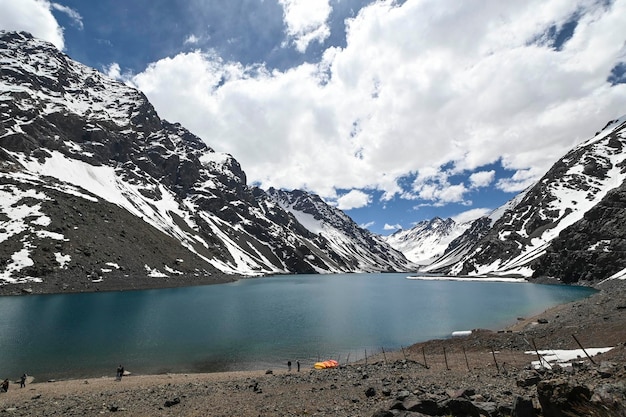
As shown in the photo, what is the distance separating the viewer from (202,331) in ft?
193

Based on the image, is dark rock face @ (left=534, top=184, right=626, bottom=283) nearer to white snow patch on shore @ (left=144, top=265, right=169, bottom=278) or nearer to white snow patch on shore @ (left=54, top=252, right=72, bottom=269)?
white snow patch on shore @ (left=144, top=265, right=169, bottom=278)

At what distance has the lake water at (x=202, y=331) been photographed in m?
42.1

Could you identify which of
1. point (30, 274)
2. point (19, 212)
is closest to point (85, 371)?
point (30, 274)

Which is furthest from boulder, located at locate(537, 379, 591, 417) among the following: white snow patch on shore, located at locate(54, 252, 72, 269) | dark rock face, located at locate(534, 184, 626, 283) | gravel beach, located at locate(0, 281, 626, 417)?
dark rock face, located at locate(534, 184, 626, 283)

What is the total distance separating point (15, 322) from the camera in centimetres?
6131

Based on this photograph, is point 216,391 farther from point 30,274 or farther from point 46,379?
point 30,274

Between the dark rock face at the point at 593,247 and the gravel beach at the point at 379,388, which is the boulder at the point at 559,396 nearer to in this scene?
the gravel beach at the point at 379,388

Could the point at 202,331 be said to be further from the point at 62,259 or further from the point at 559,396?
the point at 62,259

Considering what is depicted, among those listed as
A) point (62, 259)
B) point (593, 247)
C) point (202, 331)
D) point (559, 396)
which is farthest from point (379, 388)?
point (593, 247)

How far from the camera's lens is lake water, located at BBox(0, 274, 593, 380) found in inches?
1657

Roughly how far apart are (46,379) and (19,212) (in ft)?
393

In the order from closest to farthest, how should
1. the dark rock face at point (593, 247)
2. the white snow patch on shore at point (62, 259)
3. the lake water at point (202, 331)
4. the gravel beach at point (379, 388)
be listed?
the gravel beach at point (379, 388)
the lake water at point (202, 331)
the white snow patch on shore at point (62, 259)
the dark rock face at point (593, 247)

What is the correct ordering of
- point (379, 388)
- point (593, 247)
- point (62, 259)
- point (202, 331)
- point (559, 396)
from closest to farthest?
1. point (559, 396)
2. point (379, 388)
3. point (202, 331)
4. point (62, 259)
5. point (593, 247)

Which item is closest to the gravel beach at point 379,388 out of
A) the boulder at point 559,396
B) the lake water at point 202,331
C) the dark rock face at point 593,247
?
the boulder at point 559,396
